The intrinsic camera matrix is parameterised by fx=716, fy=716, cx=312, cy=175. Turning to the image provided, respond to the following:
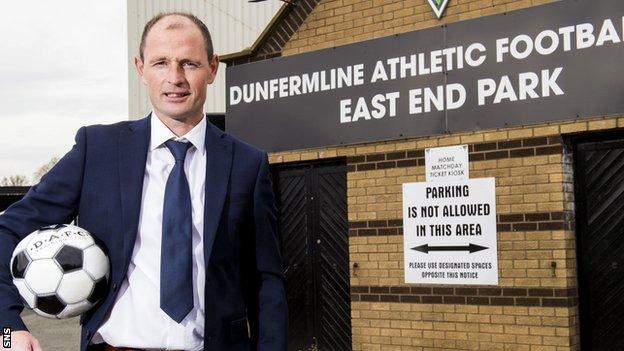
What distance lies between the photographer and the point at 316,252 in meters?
9.34

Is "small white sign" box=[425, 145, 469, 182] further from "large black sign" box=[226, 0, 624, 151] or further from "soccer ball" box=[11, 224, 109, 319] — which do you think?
"soccer ball" box=[11, 224, 109, 319]

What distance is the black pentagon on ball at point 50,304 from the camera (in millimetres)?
2596

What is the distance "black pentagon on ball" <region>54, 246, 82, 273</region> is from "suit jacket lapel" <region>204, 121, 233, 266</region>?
453 mm

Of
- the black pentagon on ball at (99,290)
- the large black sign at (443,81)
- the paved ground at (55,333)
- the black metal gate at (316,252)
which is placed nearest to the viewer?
the black pentagon on ball at (99,290)

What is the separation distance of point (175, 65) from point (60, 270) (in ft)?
2.89

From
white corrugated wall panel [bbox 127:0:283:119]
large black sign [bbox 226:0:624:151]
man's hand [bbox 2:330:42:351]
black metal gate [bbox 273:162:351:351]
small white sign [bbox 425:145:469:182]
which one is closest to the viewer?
man's hand [bbox 2:330:42:351]

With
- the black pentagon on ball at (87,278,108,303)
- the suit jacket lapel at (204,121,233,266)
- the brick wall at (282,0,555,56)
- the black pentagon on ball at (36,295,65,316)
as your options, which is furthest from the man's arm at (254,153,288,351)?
the brick wall at (282,0,555,56)

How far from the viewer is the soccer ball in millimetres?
Answer: 2426

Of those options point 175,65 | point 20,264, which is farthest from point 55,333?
point 175,65

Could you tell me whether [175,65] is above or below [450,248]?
above

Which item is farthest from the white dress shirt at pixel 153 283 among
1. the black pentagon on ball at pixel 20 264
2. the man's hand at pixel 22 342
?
the black pentagon on ball at pixel 20 264

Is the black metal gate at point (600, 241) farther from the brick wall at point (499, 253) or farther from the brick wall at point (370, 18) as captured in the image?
the brick wall at point (370, 18)

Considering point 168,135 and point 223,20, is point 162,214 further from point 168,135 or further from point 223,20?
point 223,20

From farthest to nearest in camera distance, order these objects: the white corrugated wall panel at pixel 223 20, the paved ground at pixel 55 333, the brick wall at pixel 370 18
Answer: the white corrugated wall panel at pixel 223 20 → the paved ground at pixel 55 333 → the brick wall at pixel 370 18
